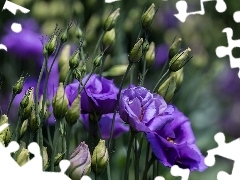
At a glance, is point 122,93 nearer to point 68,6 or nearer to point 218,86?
point 68,6

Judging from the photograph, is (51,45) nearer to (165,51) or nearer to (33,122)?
(33,122)

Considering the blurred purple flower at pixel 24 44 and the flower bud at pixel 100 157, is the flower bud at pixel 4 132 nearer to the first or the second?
the flower bud at pixel 100 157

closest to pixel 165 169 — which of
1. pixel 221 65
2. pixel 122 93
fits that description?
pixel 221 65

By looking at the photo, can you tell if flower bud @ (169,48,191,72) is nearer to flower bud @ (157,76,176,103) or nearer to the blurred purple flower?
flower bud @ (157,76,176,103)

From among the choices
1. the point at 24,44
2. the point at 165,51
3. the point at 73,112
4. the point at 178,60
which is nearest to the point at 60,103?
the point at 73,112

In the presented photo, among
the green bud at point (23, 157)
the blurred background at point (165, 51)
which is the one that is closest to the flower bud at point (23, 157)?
the green bud at point (23, 157)

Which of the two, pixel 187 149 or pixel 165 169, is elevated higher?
pixel 187 149
